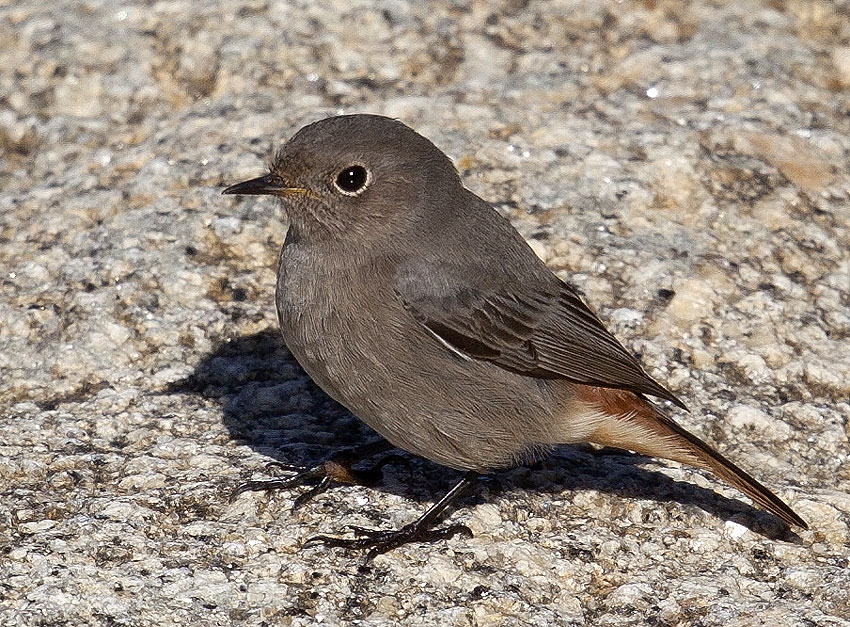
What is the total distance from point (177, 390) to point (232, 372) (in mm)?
290

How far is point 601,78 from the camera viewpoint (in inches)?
288

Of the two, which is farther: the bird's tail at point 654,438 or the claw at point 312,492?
the claw at point 312,492

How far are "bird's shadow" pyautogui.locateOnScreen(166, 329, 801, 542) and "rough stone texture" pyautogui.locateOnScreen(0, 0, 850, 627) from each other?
0.02 meters

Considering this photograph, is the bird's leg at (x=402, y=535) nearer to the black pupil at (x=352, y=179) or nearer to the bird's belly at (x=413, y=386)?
the bird's belly at (x=413, y=386)

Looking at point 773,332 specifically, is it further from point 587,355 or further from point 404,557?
point 404,557

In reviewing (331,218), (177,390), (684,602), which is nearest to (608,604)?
(684,602)

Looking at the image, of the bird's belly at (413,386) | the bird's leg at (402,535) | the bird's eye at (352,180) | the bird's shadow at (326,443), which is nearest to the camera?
the bird's leg at (402,535)

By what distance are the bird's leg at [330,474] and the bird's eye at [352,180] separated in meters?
1.15

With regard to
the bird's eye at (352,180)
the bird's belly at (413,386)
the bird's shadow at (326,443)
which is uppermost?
the bird's eye at (352,180)

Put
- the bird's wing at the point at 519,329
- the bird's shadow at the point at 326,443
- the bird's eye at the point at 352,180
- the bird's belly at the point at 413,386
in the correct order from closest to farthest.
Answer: the bird's belly at the point at 413,386, the bird's wing at the point at 519,329, the bird's eye at the point at 352,180, the bird's shadow at the point at 326,443

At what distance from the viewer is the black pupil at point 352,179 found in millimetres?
4918

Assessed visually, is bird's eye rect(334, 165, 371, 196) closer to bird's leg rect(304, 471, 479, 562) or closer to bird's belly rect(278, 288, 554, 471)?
bird's belly rect(278, 288, 554, 471)

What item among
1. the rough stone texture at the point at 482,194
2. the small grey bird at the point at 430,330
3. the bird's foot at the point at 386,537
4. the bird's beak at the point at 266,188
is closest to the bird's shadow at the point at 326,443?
the rough stone texture at the point at 482,194

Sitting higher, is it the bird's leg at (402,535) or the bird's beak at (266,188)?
the bird's beak at (266,188)
